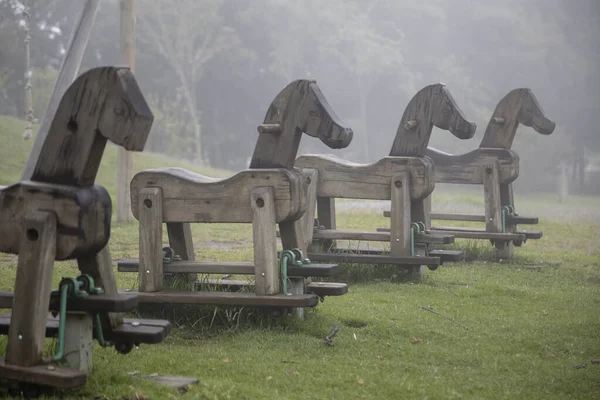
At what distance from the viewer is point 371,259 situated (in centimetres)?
934

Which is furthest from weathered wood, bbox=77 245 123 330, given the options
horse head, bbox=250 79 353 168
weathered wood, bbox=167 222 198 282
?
weathered wood, bbox=167 222 198 282

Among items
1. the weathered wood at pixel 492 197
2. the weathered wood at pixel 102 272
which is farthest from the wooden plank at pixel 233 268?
the weathered wood at pixel 492 197

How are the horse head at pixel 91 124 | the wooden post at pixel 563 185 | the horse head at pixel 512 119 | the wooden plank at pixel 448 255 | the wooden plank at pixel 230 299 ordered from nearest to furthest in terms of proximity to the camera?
the horse head at pixel 91 124
the wooden plank at pixel 230 299
the wooden plank at pixel 448 255
the horse head at pixel 512 119
the wooden post at pixel 563 185

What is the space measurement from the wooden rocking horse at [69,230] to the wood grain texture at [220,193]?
188cm

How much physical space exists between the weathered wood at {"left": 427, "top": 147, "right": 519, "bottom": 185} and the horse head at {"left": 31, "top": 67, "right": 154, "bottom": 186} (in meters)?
7.57

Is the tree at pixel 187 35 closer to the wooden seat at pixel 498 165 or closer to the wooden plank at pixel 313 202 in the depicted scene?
the wooden seat at pixel 498 165

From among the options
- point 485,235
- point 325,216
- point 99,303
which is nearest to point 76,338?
point 99,303

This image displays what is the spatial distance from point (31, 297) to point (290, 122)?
291 centimetres

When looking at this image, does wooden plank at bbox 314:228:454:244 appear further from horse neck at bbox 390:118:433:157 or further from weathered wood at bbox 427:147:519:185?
weathered wood at bbox 427:147:519:185

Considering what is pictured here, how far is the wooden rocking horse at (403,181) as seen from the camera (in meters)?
9.25

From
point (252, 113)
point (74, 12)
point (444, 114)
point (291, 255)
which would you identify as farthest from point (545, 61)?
point (291, 255)

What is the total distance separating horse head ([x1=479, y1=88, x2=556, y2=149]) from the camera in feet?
39.1

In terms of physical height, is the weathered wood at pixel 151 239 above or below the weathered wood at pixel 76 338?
above

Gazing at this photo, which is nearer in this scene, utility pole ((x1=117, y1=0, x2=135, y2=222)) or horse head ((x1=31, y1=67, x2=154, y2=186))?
horse head ((x1=31, y1=67, x2=154, y2=186))
